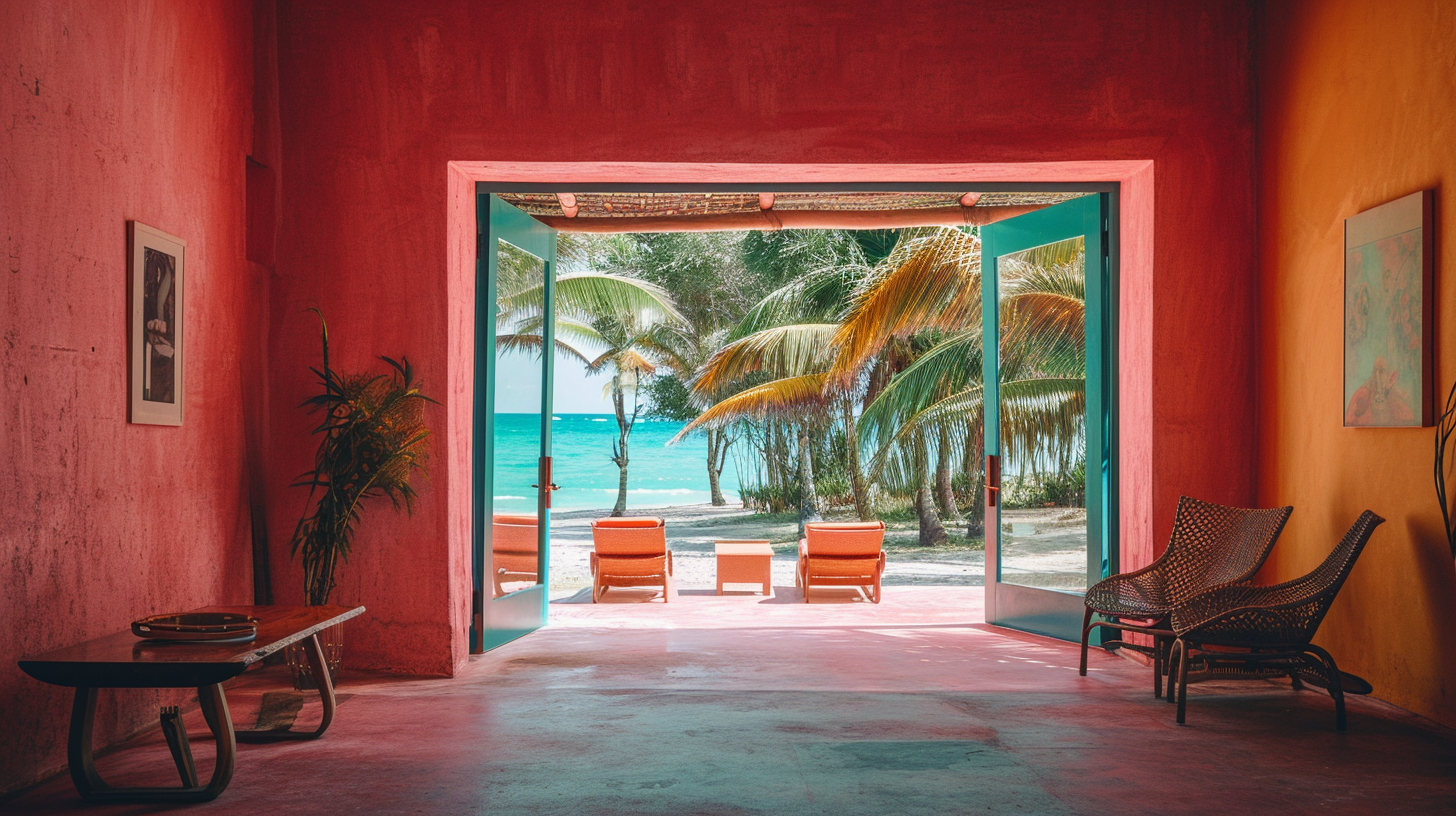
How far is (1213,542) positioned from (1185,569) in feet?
0.61

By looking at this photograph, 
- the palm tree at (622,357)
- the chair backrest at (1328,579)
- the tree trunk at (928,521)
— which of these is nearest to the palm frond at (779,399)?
the tree trunk at (928,521)

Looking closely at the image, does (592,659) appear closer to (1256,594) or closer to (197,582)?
(197,582)

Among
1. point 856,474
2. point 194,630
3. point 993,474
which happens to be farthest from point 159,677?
point 856,474

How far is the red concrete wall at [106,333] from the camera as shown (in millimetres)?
3219

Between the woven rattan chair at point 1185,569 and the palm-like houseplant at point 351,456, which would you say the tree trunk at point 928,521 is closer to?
the woven rattan chair at point 1185,569

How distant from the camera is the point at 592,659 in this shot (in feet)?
17.5

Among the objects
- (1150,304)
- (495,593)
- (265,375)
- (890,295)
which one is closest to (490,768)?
(495,593)

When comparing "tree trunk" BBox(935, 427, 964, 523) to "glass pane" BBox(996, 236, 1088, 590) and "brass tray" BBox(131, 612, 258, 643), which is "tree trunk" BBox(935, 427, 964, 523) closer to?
"glass pane" BBox(996, 236, 1088, 590)

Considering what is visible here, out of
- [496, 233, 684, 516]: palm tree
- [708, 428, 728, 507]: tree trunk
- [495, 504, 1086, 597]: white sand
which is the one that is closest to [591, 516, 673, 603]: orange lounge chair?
[496, 233, 684, 516]: palm tree

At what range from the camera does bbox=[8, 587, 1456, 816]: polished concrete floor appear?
3092mm

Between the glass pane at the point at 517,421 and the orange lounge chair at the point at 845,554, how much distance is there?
3.03 metres

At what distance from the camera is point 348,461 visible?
4684 mm

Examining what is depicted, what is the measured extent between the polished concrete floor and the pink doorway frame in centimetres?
80

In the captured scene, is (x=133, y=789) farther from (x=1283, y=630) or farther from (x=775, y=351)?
(x=775, y=351)
